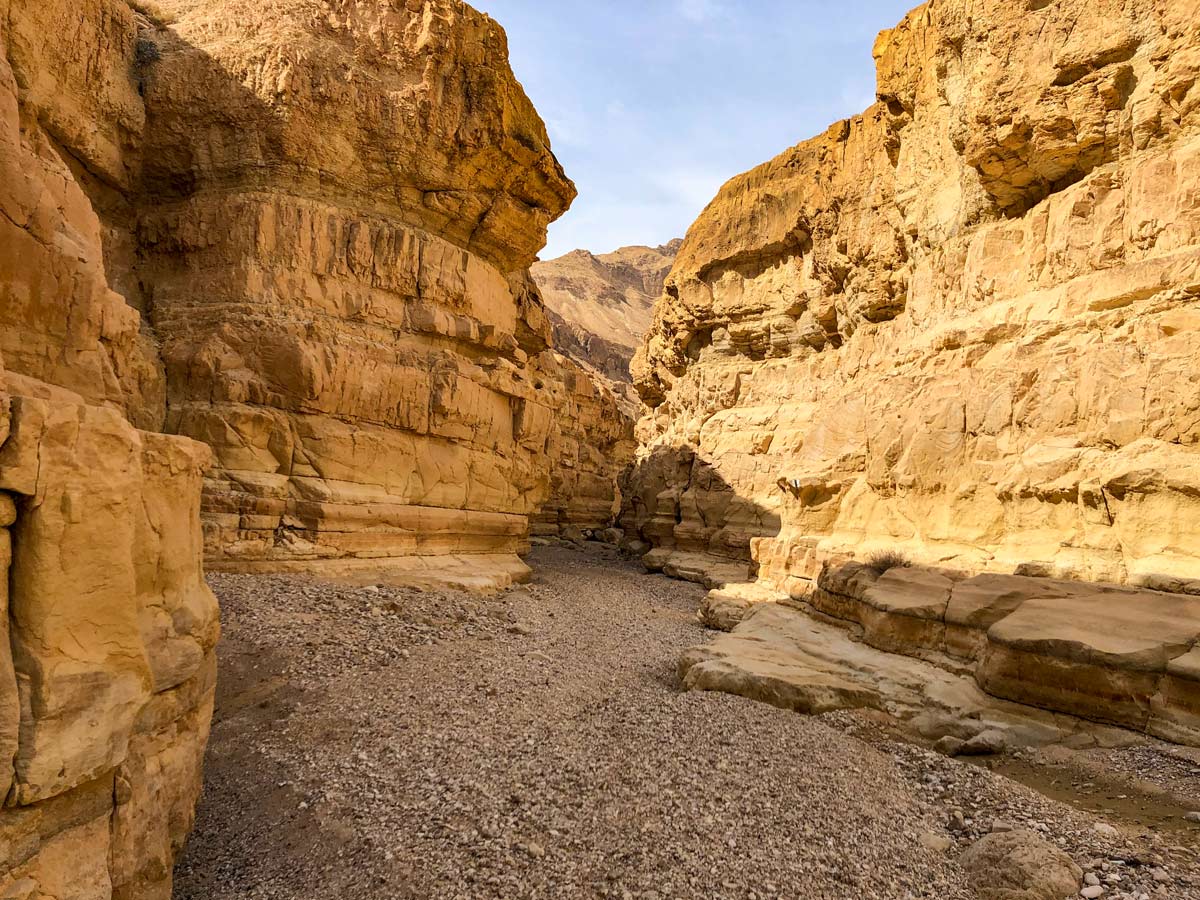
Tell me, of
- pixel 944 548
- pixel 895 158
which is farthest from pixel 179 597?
pixel 895 158

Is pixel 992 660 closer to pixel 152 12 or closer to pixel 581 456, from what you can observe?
pixel 152 12

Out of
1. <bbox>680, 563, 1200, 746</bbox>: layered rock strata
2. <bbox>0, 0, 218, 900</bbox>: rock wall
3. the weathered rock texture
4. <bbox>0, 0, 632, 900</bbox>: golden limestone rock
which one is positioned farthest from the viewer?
the weathered rock texture

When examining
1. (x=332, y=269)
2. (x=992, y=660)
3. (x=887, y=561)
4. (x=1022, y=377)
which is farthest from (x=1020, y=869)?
(x=332, y=269)

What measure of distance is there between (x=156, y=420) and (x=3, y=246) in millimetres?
7856

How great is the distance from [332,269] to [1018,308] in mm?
12544

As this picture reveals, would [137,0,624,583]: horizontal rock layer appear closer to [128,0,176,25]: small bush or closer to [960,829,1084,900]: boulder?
[128,0,176,25]: small bush

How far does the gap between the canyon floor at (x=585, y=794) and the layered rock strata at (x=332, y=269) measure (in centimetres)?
336

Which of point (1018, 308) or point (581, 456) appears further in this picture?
point (581, 456)

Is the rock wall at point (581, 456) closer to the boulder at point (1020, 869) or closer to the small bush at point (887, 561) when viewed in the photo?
the small bush at point (887, 561)

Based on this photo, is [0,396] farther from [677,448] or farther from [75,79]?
[677,448]

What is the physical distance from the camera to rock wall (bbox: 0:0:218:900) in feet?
8.09

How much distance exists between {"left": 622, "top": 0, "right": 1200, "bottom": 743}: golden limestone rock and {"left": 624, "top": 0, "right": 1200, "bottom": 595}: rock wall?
0.12ft

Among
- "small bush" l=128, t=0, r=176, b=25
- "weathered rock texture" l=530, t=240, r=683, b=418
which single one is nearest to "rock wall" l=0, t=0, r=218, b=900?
"small bush" l=128, t=0, r=176, b=25

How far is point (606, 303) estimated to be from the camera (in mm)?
79500
